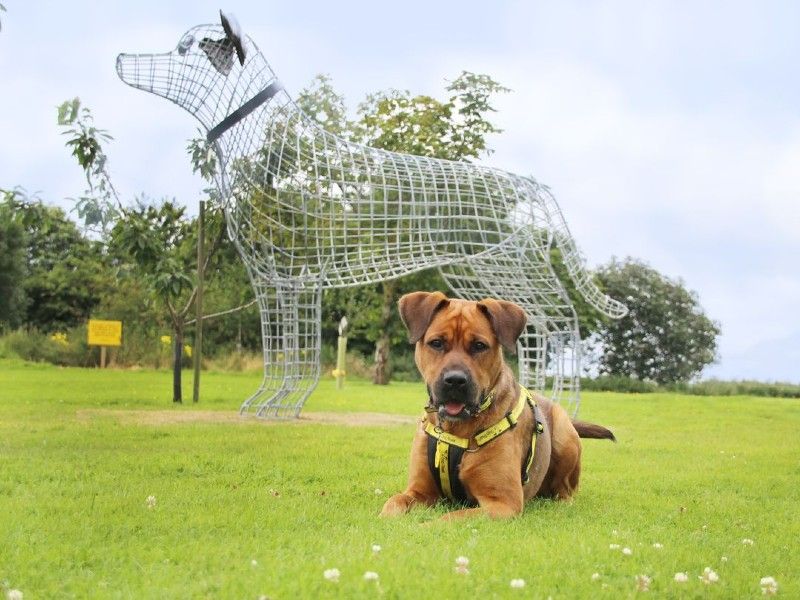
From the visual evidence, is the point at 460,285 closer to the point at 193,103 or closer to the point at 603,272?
the point at 193,103

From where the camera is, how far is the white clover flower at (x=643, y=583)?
3.66m

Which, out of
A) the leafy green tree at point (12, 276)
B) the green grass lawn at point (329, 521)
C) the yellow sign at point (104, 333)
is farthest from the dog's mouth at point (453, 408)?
the leafy green tree at point (12, 276)

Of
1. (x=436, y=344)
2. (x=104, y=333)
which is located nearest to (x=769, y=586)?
(x=436, y=344)

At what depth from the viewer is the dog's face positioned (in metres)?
4.83

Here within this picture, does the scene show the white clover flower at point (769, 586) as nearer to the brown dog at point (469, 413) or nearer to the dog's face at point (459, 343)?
the brown dog at point (469, 413)

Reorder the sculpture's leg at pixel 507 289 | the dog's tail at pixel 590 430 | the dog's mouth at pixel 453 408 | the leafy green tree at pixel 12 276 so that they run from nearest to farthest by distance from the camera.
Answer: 1. the dog's mouth at pixel 453 408
2. the dog's tail at pixel 590 430
3. the sculpture's leg at pixel 507 289
4. the leafy green tree at pixel 12 276

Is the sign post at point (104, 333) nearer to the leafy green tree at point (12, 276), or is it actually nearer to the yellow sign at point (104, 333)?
the yellow sign at point (104, 333)

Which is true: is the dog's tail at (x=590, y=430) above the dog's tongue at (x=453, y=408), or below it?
below

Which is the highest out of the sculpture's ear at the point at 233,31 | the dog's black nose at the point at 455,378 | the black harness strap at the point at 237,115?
the sculpture's ear at the point at 233,31

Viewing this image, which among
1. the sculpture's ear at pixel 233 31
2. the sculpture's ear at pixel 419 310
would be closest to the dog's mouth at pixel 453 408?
the sculpture's ear at pixel 419 310

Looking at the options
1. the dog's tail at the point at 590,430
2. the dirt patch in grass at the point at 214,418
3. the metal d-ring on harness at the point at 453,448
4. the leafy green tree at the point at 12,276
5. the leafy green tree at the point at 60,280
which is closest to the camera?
the metal d-ring on harness at the point at 453,448

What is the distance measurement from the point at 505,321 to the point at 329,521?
1.54 meters

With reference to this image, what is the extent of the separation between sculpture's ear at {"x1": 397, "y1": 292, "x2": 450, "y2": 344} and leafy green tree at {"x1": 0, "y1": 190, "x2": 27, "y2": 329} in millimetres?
25541

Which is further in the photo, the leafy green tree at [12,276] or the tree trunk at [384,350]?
the leafy green tree at [12,276]
